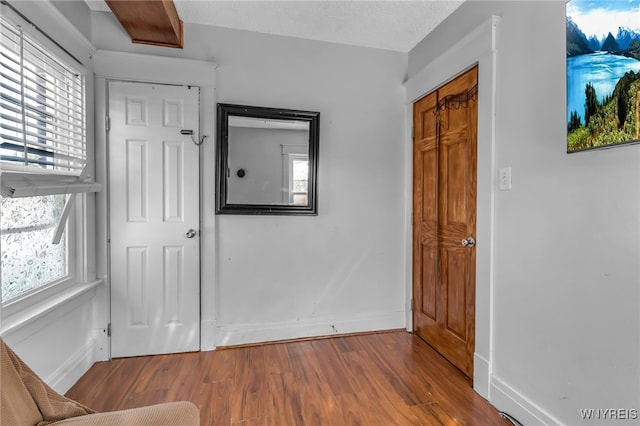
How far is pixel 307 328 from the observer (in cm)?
261

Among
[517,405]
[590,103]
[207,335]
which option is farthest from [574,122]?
[207,335]

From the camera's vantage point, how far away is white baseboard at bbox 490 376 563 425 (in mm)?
1506

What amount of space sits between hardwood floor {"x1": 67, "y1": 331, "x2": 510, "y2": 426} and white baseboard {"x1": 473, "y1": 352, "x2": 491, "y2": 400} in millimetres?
46

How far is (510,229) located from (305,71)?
194 centimetres

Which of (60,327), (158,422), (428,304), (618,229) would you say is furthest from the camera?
(428,304)

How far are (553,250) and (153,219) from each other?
2504mm

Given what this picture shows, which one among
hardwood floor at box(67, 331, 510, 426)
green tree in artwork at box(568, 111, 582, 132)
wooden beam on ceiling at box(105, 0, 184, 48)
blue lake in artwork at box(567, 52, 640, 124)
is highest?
wooden beam on ceiling at box(105, 0, 184, 48)

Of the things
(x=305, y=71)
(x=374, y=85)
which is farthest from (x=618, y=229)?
(x=305, y=71)

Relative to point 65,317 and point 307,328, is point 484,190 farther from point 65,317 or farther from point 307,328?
point 65,317

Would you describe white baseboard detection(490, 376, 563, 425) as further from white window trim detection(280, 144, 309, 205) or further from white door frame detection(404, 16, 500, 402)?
white window trim detection(280, 144, 309, 205)

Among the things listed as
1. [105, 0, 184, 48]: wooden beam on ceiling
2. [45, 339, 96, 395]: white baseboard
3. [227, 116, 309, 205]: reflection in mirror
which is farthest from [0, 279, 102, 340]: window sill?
[105, 0, 184, 48]: wooden beam on ceiling

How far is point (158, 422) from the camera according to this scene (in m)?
0.95

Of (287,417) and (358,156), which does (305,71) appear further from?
(287,417)

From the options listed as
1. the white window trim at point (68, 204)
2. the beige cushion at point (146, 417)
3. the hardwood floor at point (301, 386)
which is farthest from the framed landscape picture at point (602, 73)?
the white window trim at point (68, 204)
